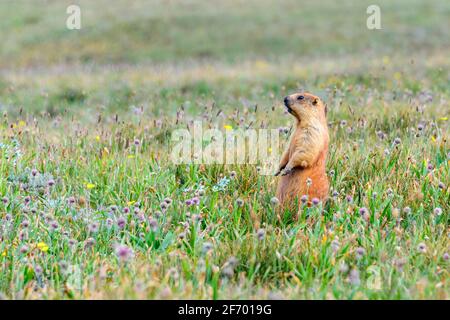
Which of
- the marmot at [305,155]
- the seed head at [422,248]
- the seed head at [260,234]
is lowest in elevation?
the seed head at [422,248]

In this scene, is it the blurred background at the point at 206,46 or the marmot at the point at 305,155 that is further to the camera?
the blurred background at the point at 206,46

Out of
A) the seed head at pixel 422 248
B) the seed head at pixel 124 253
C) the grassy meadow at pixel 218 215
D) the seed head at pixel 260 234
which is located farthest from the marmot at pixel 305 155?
the seed head at pixel 124 253

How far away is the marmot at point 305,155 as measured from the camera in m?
4.80

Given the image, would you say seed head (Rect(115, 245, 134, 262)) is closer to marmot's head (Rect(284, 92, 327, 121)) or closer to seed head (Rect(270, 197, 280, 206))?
seed head (Rect(270, 197, 280, 206))

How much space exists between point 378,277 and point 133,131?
4105 mm

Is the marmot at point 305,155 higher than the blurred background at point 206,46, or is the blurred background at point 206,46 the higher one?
the blurred background at point 206,46

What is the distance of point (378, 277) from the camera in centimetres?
383

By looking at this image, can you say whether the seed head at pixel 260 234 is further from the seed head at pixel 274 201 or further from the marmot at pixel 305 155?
the marmot at pixel 305 155

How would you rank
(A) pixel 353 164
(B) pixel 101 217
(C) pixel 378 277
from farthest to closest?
1. (A) pixel 353 164
2. (B) pixel 101 217
3. (C) pixel 378 277

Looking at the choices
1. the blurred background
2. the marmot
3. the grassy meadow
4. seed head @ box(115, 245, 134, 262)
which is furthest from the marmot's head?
the blurred background

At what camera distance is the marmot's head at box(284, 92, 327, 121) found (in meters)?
4.98
